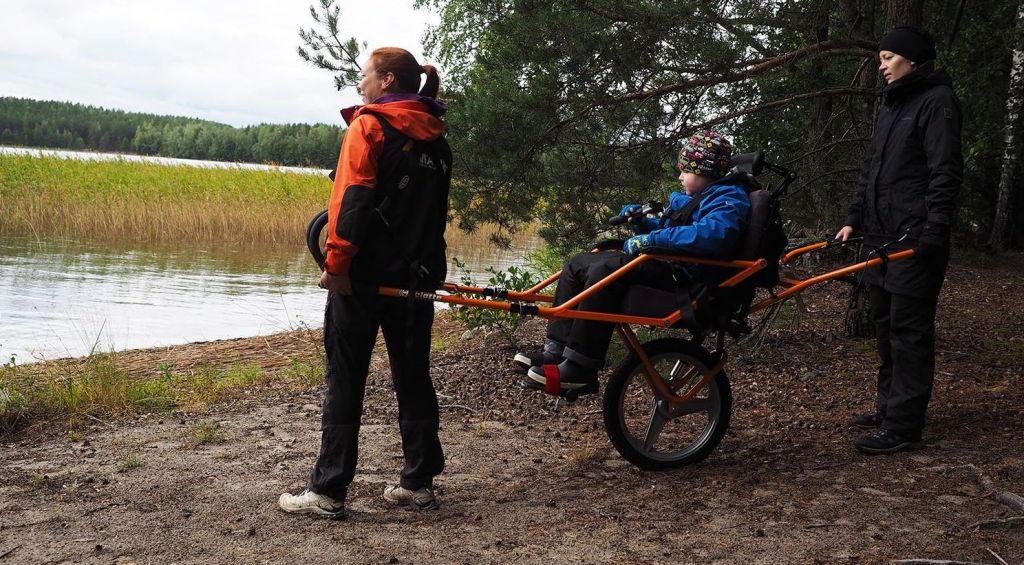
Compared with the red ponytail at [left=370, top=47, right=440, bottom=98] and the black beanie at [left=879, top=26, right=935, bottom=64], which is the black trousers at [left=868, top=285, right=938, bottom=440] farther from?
the red ponytail at [left=370, top=47, right=440, bottom=98]

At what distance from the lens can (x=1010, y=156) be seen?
48.0ft

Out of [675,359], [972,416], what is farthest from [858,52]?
[675,359]

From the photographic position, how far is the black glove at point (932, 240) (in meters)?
4.54

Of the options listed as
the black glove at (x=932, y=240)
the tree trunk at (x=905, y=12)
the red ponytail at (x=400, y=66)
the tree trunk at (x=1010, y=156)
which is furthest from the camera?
the tree trunk at (x=1010, y=156)

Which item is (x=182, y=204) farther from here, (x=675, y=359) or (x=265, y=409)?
(x=675, y=359)

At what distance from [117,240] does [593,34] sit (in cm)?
1581

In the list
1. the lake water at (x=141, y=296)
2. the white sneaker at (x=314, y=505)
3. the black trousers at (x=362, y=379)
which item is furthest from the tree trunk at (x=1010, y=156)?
the white sneaker at (x=314, y=505)

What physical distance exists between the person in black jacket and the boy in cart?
1001 mm

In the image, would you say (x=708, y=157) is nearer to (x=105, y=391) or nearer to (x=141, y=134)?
(x=105, y=391)

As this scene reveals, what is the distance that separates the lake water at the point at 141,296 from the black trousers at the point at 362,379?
14.4ft

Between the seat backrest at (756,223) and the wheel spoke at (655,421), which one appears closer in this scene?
the seat backrest at (756,223)

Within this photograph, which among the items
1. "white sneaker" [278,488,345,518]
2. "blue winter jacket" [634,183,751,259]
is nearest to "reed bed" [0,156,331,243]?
"white sneaker" [278,488,345,518]

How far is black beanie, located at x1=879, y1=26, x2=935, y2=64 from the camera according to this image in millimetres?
4766

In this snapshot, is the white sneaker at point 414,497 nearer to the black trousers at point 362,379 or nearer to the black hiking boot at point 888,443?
the black trousers at point 362,379
